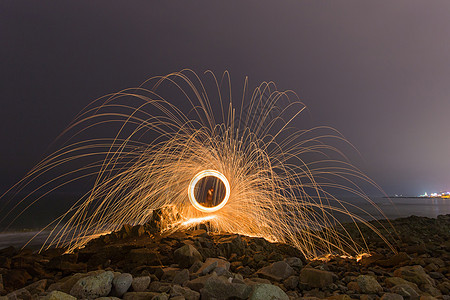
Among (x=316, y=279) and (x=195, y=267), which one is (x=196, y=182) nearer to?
(x=195, y=267)

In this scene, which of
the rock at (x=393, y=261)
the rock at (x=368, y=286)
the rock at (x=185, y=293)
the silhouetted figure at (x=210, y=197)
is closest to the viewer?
the rock at (x=185, y=293)

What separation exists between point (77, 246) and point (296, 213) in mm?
5322

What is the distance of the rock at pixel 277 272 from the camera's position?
3.88m

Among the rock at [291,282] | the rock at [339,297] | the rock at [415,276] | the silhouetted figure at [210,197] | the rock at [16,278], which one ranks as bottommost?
the rock at [415,276]

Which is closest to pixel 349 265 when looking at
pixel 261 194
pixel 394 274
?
pixel 394 274

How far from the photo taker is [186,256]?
4125mm

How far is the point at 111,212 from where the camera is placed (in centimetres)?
669

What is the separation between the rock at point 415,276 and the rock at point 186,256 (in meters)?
3.15

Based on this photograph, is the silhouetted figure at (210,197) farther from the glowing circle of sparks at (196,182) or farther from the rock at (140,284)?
the rock at (140,284)

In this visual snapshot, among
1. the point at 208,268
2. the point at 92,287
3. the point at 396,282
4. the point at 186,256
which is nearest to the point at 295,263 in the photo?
the point at 396,282

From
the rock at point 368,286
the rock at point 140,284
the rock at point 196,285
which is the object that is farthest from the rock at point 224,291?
the rock at point 368,286

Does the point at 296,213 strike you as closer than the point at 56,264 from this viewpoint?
No

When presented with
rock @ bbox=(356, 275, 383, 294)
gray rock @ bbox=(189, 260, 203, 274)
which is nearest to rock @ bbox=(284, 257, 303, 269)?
rock @ bbox=(356, 275, 383, 294)

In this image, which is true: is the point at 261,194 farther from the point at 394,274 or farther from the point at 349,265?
the point at 394,274
